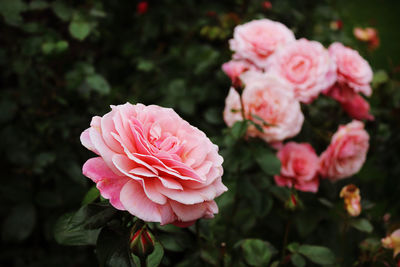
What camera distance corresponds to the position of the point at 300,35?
1907 mm

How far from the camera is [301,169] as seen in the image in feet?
3.78

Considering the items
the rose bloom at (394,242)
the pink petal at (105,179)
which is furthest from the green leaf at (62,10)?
the rose bloom at (394,242)

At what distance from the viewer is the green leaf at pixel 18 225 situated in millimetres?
1370

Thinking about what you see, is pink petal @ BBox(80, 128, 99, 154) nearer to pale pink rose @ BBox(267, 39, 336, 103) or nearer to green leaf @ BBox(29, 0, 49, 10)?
pale pink rose @ BBox(267, 39, 336, 103)

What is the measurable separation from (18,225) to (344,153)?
110 centimetres

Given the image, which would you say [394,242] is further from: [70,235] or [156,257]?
[70,235]

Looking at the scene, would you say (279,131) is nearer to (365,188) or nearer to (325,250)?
(325,250)

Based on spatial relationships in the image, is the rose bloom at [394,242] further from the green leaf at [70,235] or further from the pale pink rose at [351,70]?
the green leaf at [70,235]

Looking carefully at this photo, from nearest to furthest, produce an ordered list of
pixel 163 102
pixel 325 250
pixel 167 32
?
pixel 325 250 → pixel 163 102 → pixel 167 32

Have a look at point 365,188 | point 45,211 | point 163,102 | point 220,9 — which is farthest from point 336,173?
point 220,9

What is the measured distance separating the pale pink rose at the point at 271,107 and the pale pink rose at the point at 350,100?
206mm

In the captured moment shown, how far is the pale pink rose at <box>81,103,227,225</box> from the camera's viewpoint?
0.56 metres

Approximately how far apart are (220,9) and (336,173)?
124cm

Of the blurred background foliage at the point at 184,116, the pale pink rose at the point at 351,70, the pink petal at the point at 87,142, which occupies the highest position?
the pink petal at the point at 87,142
